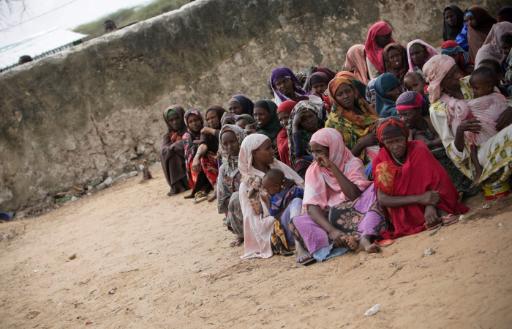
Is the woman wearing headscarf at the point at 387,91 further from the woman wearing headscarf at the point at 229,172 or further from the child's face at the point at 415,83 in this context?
the woman wearing headscarf at the point at 229,172

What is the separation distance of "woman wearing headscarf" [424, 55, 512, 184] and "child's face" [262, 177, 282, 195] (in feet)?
4.60

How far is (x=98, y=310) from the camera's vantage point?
5699mm

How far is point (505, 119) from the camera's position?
189 inches

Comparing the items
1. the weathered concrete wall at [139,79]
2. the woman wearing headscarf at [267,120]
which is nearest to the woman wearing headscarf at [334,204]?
the woman wearing headscarf at [267,120]

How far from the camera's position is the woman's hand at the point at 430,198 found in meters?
4.64

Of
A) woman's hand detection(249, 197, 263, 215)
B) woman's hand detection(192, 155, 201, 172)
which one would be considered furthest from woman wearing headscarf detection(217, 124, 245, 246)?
woman's hand detection(192, 155, 201, 172)

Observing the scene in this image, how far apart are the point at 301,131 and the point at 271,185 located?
75 cm

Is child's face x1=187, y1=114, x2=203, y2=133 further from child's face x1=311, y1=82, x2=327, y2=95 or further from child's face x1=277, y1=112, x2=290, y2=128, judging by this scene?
child's face x1=277, y1=112, x2=290, y2=128

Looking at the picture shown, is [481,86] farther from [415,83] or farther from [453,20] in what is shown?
[453,20]

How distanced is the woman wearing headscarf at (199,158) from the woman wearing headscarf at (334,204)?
3615 millimetres

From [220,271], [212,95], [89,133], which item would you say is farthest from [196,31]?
[220,271]

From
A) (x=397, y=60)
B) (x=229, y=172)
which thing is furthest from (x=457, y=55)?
(x=229, y=172)

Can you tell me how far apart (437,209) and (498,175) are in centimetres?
49

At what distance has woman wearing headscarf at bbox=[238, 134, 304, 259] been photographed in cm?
558
